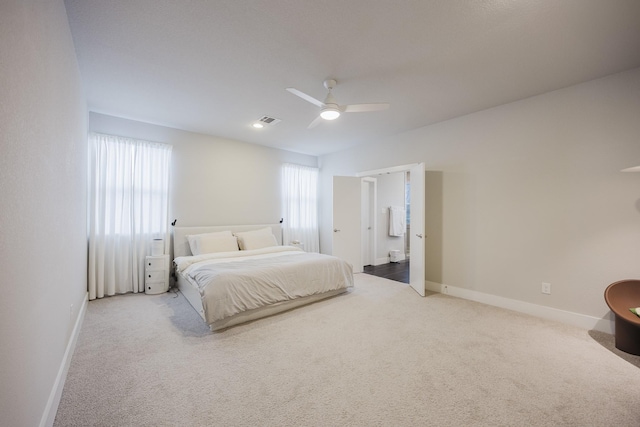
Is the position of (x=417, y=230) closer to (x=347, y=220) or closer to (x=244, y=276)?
(x=347, y=220)

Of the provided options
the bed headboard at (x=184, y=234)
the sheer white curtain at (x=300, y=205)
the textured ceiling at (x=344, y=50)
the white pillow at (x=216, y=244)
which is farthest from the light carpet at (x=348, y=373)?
the sheer white curtain at (x=300, y=205)

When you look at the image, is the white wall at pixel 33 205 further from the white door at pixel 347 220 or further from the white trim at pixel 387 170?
the white trim at pixel 387 170

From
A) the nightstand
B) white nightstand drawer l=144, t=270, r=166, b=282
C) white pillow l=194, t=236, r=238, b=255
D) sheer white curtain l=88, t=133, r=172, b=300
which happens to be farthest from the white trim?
white nightstand drawer l=144, t=270, r=166, b=282

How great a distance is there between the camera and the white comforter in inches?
105

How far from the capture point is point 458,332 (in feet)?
8.76

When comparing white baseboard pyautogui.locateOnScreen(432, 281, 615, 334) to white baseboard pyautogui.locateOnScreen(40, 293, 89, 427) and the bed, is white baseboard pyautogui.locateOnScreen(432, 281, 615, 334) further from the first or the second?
white baseboard pyautogui.locateOnScreen(40, 293, 89, 427)

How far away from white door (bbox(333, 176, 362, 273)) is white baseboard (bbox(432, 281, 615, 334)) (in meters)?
1.77

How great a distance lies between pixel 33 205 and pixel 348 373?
7.32ft

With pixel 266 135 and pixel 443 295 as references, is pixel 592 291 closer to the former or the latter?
pixel 443 295

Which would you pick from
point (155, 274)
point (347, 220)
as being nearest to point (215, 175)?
point (155, 274)

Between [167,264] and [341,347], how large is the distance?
3134mm

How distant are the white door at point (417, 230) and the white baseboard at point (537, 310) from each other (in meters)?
0.41

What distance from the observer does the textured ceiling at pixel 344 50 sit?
1836 millimetres

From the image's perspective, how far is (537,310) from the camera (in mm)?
3094
